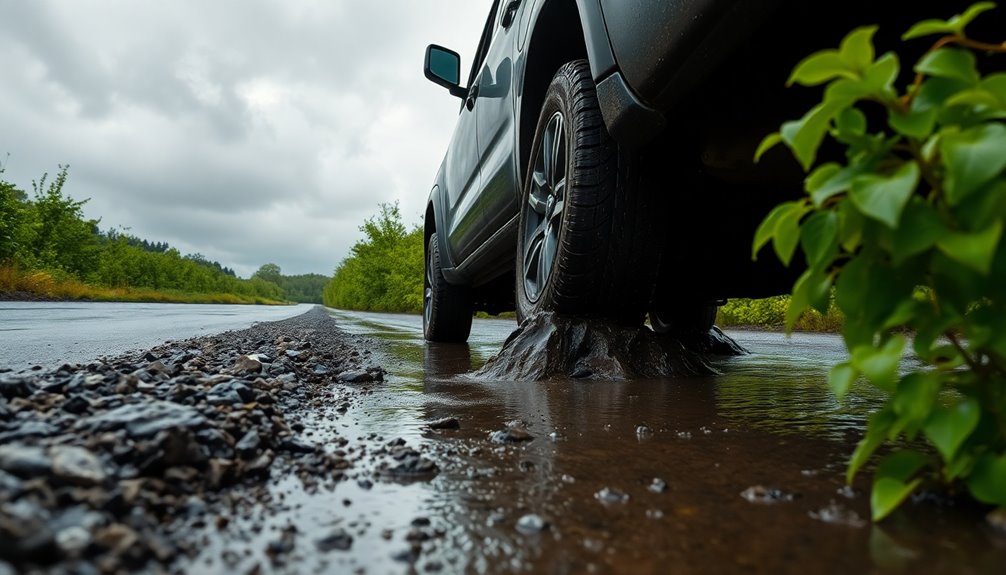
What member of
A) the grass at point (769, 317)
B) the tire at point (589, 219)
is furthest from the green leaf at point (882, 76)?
the grass at point (769, 317)

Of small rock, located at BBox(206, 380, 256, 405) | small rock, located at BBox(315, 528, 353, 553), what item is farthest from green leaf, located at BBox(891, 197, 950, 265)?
small rock, located at BBox(206, 380, 256, 405)

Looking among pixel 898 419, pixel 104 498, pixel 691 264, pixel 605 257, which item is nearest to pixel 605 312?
pixel 605 257

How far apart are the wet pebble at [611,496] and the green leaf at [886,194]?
51cm

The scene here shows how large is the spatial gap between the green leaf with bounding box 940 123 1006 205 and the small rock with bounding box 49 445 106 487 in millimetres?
1011

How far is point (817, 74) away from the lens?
2.17ft

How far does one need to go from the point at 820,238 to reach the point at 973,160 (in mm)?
174

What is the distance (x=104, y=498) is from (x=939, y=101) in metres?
1.05

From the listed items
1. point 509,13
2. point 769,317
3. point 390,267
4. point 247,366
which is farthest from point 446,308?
point 390,267

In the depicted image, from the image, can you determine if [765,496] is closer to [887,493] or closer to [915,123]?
[887,493]

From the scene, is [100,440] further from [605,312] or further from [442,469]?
[605,312]

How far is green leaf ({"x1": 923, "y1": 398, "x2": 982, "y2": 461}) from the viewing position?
1.99ft

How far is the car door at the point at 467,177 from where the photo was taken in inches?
152

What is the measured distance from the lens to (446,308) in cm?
539

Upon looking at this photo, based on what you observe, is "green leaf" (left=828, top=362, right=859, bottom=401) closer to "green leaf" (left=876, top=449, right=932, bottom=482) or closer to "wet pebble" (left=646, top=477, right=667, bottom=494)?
"green leaf" (left=876, top=449, right=932, bottom=482)
